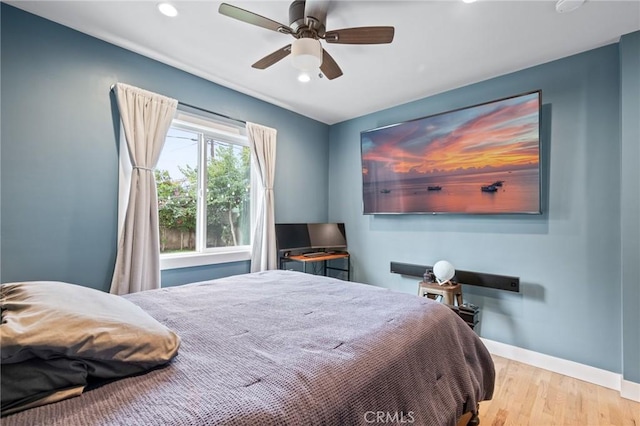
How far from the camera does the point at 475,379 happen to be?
1.46 meters

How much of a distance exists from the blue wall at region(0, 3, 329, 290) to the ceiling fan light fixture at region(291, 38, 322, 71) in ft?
4.92

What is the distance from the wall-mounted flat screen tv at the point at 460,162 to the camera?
257cm

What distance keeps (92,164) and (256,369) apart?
2215 mm

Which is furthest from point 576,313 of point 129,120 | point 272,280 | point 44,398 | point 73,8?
point 73,8

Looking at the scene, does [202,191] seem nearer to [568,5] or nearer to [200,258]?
[200,258]

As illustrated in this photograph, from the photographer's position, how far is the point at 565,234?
2457 mm

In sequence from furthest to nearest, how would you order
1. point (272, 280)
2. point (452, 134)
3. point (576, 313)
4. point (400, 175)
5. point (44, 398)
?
point (400, 175), point (452, 134), point (576, 313), point (272, 280), point (44, 398)

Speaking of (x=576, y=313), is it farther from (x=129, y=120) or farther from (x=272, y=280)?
(x=129, y=120)

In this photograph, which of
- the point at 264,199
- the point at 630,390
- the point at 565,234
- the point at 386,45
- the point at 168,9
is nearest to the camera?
the point at 168,9

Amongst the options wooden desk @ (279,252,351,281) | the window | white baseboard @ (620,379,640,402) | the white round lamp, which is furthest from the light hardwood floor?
the window

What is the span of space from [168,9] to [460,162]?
2832mm

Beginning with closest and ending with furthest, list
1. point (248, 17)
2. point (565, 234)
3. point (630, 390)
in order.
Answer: point (248, 17)
point (630, 390)
point (565, 234)

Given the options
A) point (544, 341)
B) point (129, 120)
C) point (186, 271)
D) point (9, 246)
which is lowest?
point (544, 341)

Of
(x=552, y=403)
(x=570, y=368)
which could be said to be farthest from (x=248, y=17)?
(x=570, y=368)
